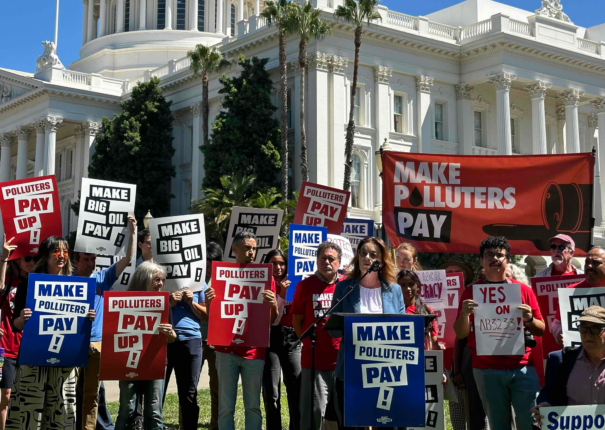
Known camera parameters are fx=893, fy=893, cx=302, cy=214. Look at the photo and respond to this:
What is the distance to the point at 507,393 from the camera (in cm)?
724

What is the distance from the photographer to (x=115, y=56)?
2549 inches

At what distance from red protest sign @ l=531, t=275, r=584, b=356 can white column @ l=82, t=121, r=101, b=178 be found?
46952 mm

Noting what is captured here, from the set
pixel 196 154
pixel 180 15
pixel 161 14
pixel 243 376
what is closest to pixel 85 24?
pixel 161 14

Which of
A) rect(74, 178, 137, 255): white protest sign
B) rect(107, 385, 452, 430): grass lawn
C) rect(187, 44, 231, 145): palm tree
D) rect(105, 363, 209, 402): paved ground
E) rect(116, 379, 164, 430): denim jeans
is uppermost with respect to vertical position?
rect(187, 44, 231, 145): palm tree

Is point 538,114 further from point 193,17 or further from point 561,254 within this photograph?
point 561,254

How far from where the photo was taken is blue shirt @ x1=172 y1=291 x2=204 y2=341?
8828mm

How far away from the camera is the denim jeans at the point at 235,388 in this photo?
8.26m

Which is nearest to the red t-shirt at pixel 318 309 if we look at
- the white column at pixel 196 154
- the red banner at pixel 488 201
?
the red banner at pixel 488 201

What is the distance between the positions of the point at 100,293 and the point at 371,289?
274 centimetres

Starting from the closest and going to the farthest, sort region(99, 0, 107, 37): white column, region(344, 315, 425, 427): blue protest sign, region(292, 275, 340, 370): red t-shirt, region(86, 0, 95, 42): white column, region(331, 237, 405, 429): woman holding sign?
region(344, 315, 425, 427): blue protest sign
region(331, 237, 405, 429): woman holding sign
region(292, 275, 340, 370): red t-shirt
region(99, 0, 107, 37): white column
region(86, 0, 95, 42): white column

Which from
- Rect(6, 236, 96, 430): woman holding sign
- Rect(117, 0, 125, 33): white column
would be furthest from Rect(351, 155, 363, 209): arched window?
Rect(6, 236, 96, 430): woman holding sign

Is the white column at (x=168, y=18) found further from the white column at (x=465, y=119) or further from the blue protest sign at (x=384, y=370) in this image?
the blue protest sign at (x=384, y=370)

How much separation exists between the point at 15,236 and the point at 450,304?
469 cm

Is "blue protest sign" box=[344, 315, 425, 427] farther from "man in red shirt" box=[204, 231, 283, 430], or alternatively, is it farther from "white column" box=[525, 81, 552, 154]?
"white column" box=[525, 81, 552, 154]
